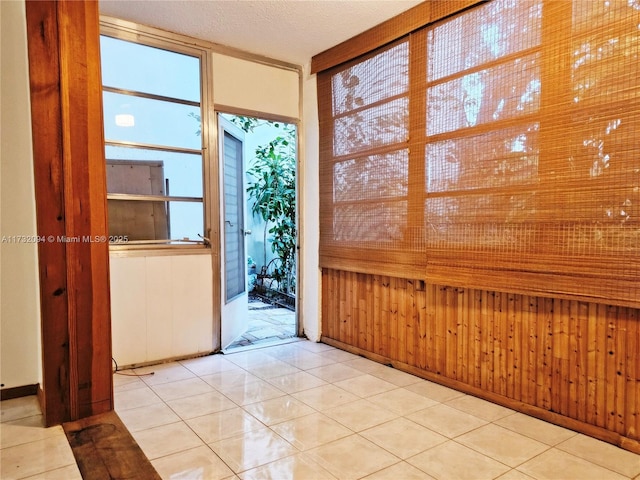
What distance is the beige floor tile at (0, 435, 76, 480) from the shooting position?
174 centimetres

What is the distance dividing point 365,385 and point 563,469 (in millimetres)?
1244

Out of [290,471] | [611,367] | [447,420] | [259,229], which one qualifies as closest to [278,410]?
[290,471]

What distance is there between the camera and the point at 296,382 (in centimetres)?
282

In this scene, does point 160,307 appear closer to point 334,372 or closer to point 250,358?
point 250,358

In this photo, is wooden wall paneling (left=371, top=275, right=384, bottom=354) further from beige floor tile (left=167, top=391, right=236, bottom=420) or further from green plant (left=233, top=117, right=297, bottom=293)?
green plant (left=233, top=117, right=297, bottom=293)

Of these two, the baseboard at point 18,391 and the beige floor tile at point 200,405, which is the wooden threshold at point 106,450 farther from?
the baseboard at point 18,391

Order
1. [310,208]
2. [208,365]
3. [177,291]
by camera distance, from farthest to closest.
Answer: [310,208]
[177,291]
[208,365]

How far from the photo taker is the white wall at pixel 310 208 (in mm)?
3783

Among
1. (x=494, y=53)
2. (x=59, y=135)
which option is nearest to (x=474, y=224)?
(x=494, y=53)

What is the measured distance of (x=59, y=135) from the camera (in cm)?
214

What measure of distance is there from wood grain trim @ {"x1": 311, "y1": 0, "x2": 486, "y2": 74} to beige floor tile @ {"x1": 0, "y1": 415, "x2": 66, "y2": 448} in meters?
3.19

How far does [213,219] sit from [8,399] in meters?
1.80

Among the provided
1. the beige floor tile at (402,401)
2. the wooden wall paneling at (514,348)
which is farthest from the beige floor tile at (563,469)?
the beige floor tile at (402,401)

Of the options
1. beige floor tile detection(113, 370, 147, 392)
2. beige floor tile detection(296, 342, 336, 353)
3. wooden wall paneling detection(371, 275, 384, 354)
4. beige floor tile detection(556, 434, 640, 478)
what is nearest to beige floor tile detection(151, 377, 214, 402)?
beige floor tile detection(113, 370, 147, 392)
